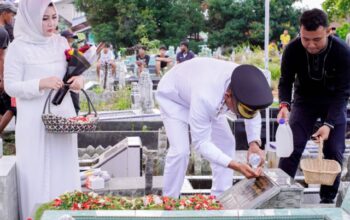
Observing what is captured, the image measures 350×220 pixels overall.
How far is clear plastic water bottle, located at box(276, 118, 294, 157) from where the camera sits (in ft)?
14.1

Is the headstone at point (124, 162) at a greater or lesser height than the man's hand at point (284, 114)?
lesser

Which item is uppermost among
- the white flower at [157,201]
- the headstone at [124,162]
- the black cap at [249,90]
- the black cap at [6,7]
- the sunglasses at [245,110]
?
the black cap at [6,7]

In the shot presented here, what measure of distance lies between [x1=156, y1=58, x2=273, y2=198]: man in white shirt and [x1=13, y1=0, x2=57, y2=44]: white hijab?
96 cm

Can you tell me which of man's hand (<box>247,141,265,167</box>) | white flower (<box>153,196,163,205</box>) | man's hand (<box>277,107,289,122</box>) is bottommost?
white flower (<box>153,196,163,205</box>)

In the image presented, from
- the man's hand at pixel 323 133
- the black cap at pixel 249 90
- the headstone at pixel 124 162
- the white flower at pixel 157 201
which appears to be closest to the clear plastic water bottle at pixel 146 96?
the headstone at pixel 124 162

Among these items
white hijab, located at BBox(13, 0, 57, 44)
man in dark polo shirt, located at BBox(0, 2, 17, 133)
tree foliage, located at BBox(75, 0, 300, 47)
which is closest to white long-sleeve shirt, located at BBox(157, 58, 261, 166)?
white hijab, located at BBox(13, 0, 57, 44)

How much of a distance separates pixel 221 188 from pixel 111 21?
27.0 m

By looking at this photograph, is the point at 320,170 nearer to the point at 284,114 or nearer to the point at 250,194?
the point at 284,114

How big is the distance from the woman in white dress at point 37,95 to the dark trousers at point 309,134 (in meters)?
1.79

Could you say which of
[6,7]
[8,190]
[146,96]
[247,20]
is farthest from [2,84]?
[247,20]

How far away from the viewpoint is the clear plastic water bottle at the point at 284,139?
14.1 ft

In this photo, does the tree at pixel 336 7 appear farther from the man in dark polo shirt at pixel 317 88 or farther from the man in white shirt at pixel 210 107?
the man in white shirt at pixel 210 107

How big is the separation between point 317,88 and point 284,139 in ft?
1.63

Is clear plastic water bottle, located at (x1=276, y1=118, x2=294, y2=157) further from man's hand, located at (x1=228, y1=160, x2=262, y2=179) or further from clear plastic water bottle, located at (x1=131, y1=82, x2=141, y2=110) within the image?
clear plastic water bottle, located at (x1=131, y1=82, x2=141, y2=110)
